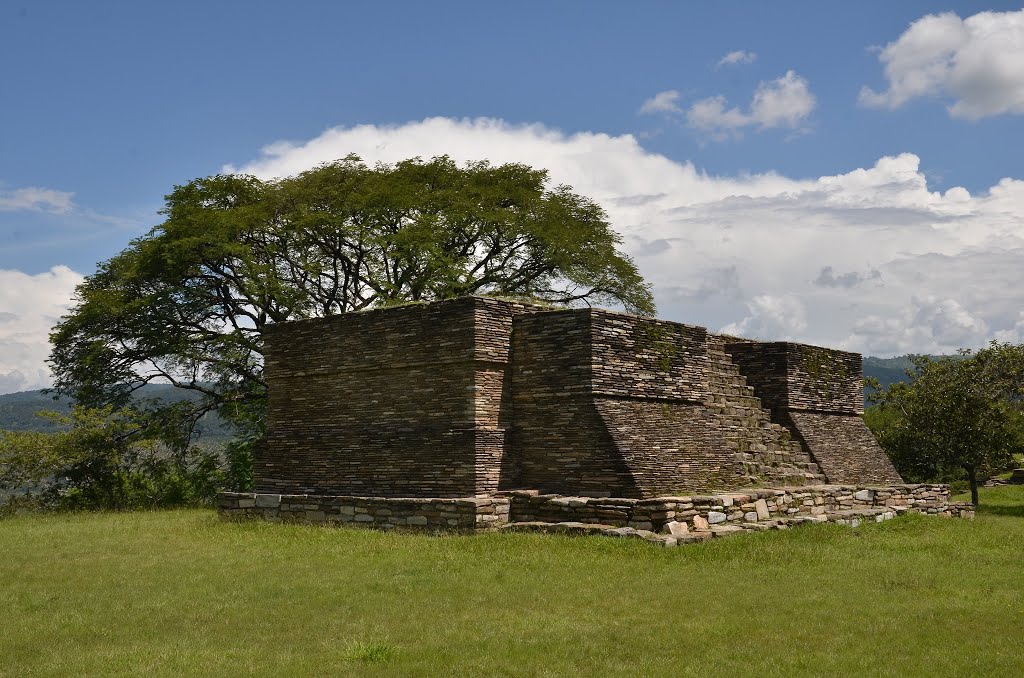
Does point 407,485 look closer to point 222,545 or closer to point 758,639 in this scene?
point 222,545

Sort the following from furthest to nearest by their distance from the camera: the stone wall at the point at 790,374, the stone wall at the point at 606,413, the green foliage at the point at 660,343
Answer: the stone wall at the point at 790,374 < the green foliage at the point at 660,343 < the stone wall at the point at 606,413

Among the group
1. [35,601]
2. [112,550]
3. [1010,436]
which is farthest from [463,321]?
[1010,436]

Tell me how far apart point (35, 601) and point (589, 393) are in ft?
26.2

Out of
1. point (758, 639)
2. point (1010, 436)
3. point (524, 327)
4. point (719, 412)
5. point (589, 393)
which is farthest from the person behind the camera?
point (1010, 436)

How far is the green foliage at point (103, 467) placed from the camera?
23.3m

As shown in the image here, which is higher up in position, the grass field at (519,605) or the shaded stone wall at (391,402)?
the shaded stone wall at (391,402)

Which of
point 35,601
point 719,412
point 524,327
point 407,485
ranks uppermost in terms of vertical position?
point 524,327

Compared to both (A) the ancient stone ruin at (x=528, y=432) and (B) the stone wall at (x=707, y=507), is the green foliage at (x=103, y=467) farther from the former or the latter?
(B) the stone wall at (x=707, y=507)

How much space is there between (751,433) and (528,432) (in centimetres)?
432

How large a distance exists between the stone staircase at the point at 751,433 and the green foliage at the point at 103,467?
→ 14419 mm

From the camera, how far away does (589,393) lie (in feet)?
48.2

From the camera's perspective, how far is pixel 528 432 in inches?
604

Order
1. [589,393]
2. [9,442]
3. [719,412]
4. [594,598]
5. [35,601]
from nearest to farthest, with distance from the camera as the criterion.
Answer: [594,598] < [35,601] < [589,393] < [719,412] < [9,442]

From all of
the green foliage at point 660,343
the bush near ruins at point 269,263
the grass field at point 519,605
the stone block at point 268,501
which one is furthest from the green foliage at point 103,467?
Answer: the green foliage at point 660,343
